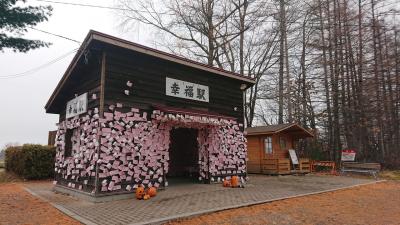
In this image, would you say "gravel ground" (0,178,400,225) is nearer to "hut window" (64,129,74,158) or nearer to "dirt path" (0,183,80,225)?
"dirt path" (0,183,80,225)

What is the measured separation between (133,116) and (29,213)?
3.71 m

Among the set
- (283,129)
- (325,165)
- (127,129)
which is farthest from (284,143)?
(127,129)

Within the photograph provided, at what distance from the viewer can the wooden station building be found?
340 inches

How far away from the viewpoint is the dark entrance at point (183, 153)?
1365 cm

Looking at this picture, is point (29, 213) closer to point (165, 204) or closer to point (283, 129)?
point (165, 204)

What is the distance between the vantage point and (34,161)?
51.0 ft

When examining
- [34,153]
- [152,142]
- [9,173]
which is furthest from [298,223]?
[9,173]

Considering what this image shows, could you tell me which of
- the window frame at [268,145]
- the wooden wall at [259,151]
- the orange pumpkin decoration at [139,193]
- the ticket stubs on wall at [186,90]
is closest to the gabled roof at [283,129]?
the wooden wall at [259,151]

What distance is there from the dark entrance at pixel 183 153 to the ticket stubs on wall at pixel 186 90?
2.48m

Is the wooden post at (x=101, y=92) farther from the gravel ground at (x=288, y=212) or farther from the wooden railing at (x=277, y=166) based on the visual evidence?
the wooden railing at (x=277, y=166)

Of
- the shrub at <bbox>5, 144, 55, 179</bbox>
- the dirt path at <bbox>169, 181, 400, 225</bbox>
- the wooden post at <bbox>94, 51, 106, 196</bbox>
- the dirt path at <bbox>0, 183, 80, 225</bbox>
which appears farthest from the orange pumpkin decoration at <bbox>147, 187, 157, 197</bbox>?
the shrub at <bbox>5, 144, 55, 179</bbox>

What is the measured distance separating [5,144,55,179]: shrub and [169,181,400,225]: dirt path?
12402 millimetres

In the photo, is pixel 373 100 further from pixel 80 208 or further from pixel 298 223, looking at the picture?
pixel 80 208

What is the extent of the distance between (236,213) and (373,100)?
17.7 metres
